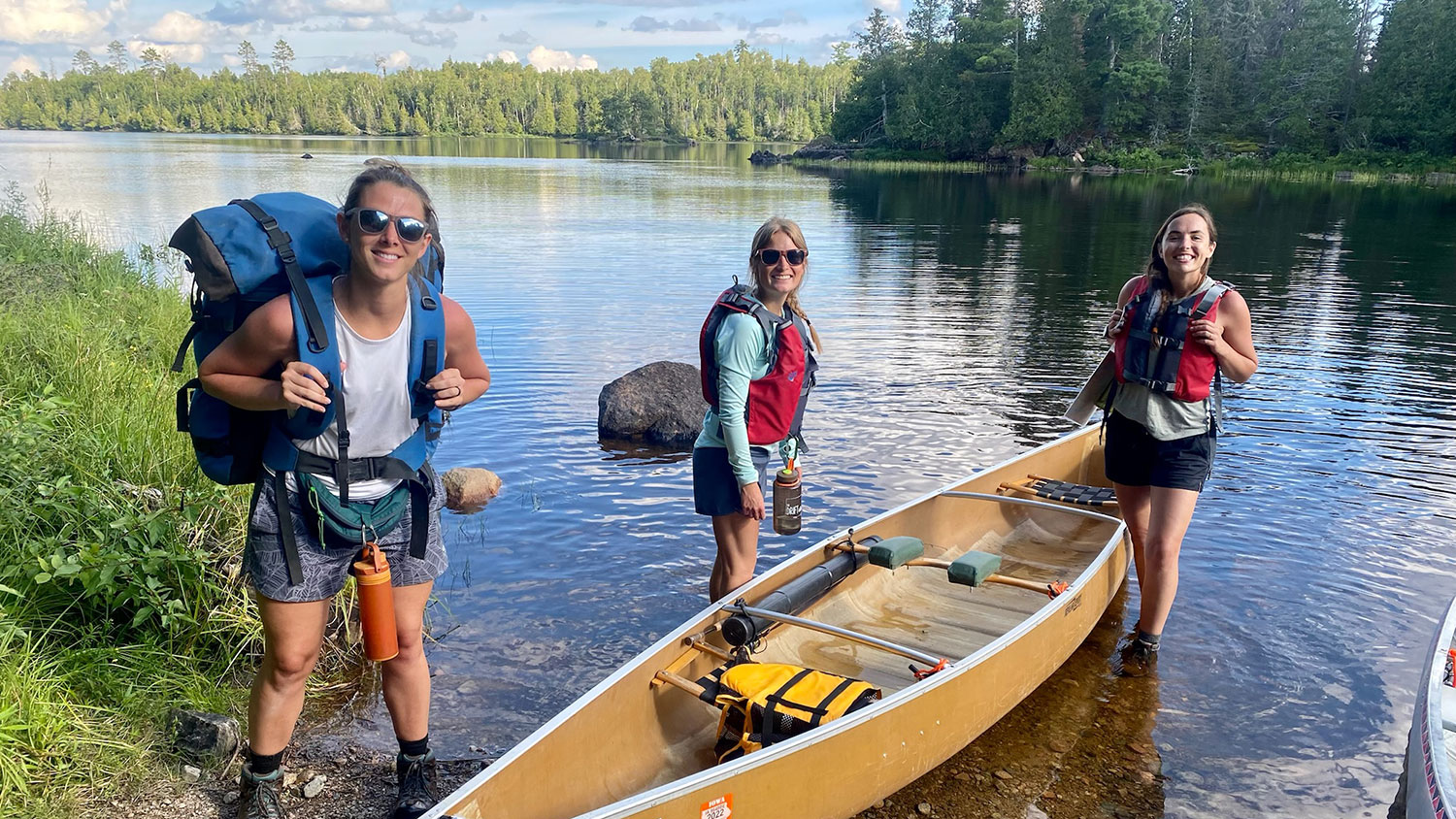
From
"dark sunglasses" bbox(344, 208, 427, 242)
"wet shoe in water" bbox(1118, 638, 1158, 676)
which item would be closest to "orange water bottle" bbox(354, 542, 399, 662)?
"dark sunglasses" bbox(344, 208, 427, 242)

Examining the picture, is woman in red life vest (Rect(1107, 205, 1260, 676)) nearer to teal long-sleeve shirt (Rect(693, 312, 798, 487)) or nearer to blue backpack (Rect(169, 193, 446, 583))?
teal long-sleeve shirt (Rect(693, 312, 798, 487))

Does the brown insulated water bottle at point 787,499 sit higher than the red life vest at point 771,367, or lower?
lower

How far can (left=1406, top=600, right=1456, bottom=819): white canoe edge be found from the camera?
3.41m

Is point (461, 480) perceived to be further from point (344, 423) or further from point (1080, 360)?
point (1080, 360)

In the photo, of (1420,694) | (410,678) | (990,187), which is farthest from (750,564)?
(990,187)

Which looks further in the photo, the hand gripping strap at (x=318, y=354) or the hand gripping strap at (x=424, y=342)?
the hand gripping strap at (x=424, y=342)

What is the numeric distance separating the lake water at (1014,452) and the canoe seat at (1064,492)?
93 cm

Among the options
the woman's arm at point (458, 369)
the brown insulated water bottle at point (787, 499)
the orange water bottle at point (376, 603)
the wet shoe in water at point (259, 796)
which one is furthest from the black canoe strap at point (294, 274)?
the brown insulated water bottle at point (787, 499)

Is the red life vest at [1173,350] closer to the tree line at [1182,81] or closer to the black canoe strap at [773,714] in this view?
the black canoe strap at [773,714]

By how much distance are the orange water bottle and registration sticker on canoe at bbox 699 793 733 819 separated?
49.8 inches

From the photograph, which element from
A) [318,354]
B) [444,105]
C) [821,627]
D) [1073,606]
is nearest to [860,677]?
[821,627]

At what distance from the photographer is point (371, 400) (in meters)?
3.18

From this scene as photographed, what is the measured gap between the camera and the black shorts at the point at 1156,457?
5.14 meters

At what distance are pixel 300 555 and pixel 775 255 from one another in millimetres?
2394
